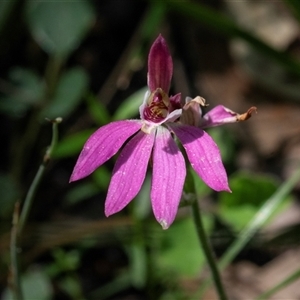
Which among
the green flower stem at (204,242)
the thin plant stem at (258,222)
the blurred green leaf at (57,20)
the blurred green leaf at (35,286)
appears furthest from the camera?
the blurred green leaf at (57,20)

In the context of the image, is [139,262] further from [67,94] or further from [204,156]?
[204,156]

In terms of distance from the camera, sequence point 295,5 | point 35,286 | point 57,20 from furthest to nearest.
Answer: point 57,20
point 35,286
point 295,5

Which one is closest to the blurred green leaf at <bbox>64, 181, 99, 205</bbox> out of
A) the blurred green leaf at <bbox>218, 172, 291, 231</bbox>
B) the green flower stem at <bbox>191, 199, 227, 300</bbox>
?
the blurred green leaf at <bbox>218, 172, 291, 231</bbox>

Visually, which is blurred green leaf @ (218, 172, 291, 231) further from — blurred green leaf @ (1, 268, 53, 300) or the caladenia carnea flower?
the caladenia carnea flower

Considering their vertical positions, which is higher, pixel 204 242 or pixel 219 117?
pixel 219 117

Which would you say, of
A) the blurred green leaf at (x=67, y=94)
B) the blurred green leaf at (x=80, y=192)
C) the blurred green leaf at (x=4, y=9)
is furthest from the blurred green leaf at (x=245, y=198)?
the blurred green leaf at (x=4, y=9)

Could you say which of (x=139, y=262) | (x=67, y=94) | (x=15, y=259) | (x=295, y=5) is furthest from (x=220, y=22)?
(x=15, y=259)

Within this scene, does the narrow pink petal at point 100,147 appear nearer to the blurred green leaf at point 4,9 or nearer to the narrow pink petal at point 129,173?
the narrow pink petal at point 129,173
